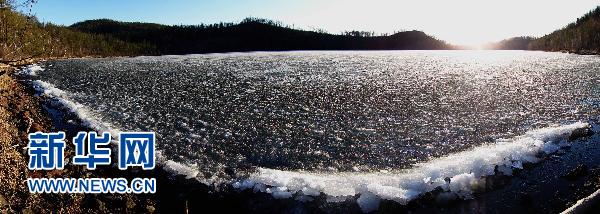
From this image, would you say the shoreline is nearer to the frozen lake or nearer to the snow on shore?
the snow on shore

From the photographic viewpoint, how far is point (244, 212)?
8.11 meters

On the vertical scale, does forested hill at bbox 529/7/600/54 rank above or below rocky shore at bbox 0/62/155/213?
above

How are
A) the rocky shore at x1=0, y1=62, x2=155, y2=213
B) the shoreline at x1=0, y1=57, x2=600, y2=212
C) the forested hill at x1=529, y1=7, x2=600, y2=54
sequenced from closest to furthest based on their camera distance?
the rocky shore at x1=0, y1=62, x2=155, y2=213 < the shoreline at x1=0, y1=57, x2=600, y2=212 < the forested hill at x1=529, y1=7, x2=600, y2=54

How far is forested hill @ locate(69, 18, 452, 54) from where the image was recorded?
87.8 metres

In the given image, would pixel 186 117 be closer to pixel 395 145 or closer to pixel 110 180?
pixel 110 180

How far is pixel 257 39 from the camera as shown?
3812 inches

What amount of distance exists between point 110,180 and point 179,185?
135cm

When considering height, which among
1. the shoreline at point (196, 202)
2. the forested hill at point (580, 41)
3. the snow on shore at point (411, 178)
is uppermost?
the forested hill at point (580, 41)

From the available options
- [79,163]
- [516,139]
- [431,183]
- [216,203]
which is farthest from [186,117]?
[516,139]

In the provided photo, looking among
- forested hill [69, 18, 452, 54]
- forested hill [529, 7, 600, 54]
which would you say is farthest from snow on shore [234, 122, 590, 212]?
forested hill [69, 18, 452, 54]

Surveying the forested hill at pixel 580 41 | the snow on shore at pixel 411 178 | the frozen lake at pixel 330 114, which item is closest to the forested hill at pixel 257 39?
the forested hill at pixel 580 41

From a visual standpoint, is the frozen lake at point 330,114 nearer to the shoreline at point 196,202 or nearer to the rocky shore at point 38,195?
the shoreline at point 196,202

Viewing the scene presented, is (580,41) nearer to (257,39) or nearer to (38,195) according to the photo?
(257,39)

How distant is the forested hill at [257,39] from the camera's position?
87.8 metres
